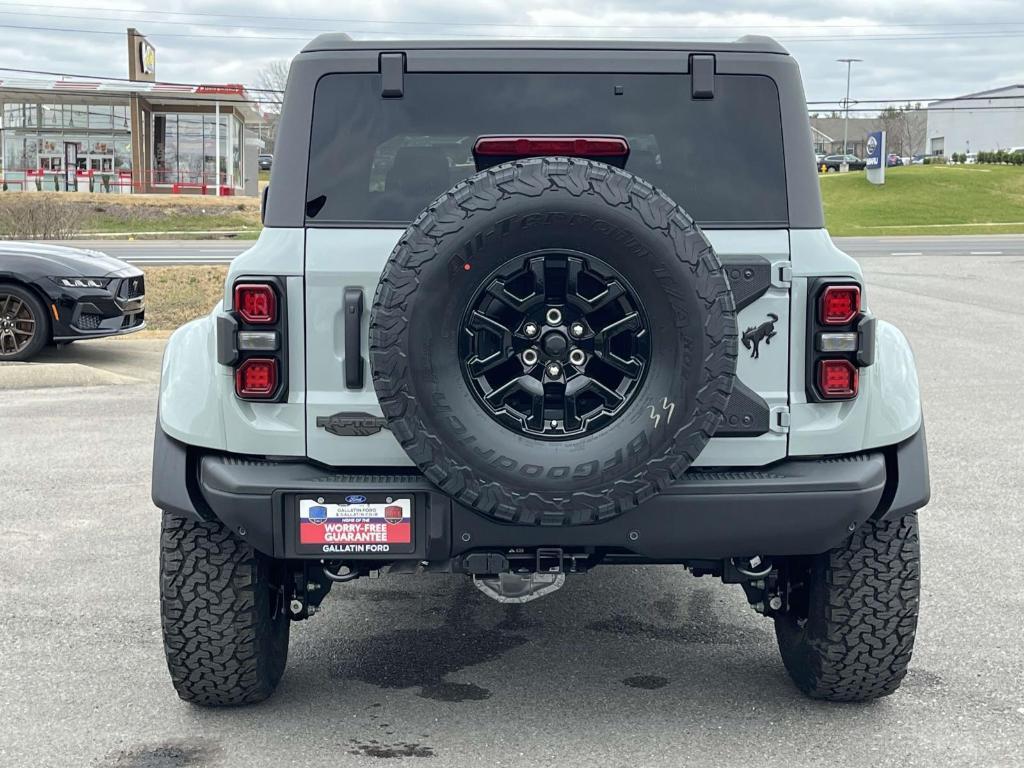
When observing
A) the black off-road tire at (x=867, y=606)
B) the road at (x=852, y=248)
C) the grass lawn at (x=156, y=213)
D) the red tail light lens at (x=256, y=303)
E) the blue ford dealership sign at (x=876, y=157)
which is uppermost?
the blue ford dealership sign at (x=876, y=157)

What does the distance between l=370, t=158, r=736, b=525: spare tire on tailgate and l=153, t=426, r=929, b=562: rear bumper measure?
0.79 feet

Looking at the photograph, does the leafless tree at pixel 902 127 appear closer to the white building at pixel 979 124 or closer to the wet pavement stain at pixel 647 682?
the white building at pixel 979 124

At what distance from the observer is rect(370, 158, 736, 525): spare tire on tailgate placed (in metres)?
3.26

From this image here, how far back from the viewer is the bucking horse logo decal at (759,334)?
364 centimetres

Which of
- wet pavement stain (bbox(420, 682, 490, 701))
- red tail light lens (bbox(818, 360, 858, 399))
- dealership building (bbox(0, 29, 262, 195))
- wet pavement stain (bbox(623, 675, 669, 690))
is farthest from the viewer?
dealership building (bbox(0, 29, 262, 195))

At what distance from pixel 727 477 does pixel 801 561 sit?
2.04 feet

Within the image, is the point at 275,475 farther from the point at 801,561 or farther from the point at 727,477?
the point at 801,561

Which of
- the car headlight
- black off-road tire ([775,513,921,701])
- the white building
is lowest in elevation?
black off-road tire ([775,513,921,701])

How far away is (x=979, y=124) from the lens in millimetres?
127062

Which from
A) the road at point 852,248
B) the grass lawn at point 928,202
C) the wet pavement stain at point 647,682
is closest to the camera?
the wet pavement stain at point 647,682

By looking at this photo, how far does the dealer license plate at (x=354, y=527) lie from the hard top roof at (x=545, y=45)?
1361 mm

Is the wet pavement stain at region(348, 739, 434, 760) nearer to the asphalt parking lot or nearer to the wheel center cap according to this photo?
the asphalt parking lot

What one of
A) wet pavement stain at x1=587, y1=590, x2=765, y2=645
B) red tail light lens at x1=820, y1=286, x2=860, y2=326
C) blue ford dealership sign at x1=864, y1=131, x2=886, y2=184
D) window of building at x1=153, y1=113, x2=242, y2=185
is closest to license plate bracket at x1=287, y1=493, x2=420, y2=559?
red tail light lens at x1=820, y1=286, x2=860, y2=326

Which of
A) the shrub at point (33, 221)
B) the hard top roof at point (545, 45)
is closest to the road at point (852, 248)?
the shrub at point (33, 221)
